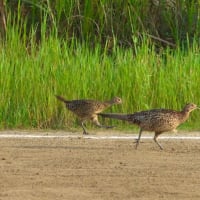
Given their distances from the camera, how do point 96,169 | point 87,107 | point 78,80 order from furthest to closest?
point 78,80 → point 87,107 → point 96,169

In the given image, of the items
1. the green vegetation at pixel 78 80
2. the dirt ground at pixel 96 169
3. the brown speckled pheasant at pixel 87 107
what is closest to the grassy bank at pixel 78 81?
the green vegetation at pixel 78 80

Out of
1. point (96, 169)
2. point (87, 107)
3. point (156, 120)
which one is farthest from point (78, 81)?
point (96, 169)

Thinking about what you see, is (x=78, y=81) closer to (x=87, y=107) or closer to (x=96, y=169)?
(x=87, y=107)

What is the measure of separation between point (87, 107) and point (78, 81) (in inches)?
32.1

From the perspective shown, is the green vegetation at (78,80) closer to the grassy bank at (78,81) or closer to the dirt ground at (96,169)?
the grassy bank at (78,81)

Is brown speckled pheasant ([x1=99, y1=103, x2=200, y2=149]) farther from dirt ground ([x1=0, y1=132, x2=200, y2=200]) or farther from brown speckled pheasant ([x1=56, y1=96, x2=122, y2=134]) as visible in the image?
brown speckled pheasant ([x1=56, y1=96, x2=122, y2=134])

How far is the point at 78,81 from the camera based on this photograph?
13359 millimetres

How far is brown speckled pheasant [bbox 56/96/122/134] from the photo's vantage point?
41.3 ft

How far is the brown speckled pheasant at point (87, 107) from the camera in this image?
12.6 m

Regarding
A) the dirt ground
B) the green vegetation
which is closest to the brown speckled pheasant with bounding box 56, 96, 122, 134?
the green vegetation

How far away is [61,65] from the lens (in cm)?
1363

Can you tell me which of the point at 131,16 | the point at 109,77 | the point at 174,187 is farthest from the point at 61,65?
the point at 174,187

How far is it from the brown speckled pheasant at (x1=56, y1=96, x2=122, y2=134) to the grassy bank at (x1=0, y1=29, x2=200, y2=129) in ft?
1.50

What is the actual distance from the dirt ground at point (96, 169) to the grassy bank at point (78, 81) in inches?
55.8
